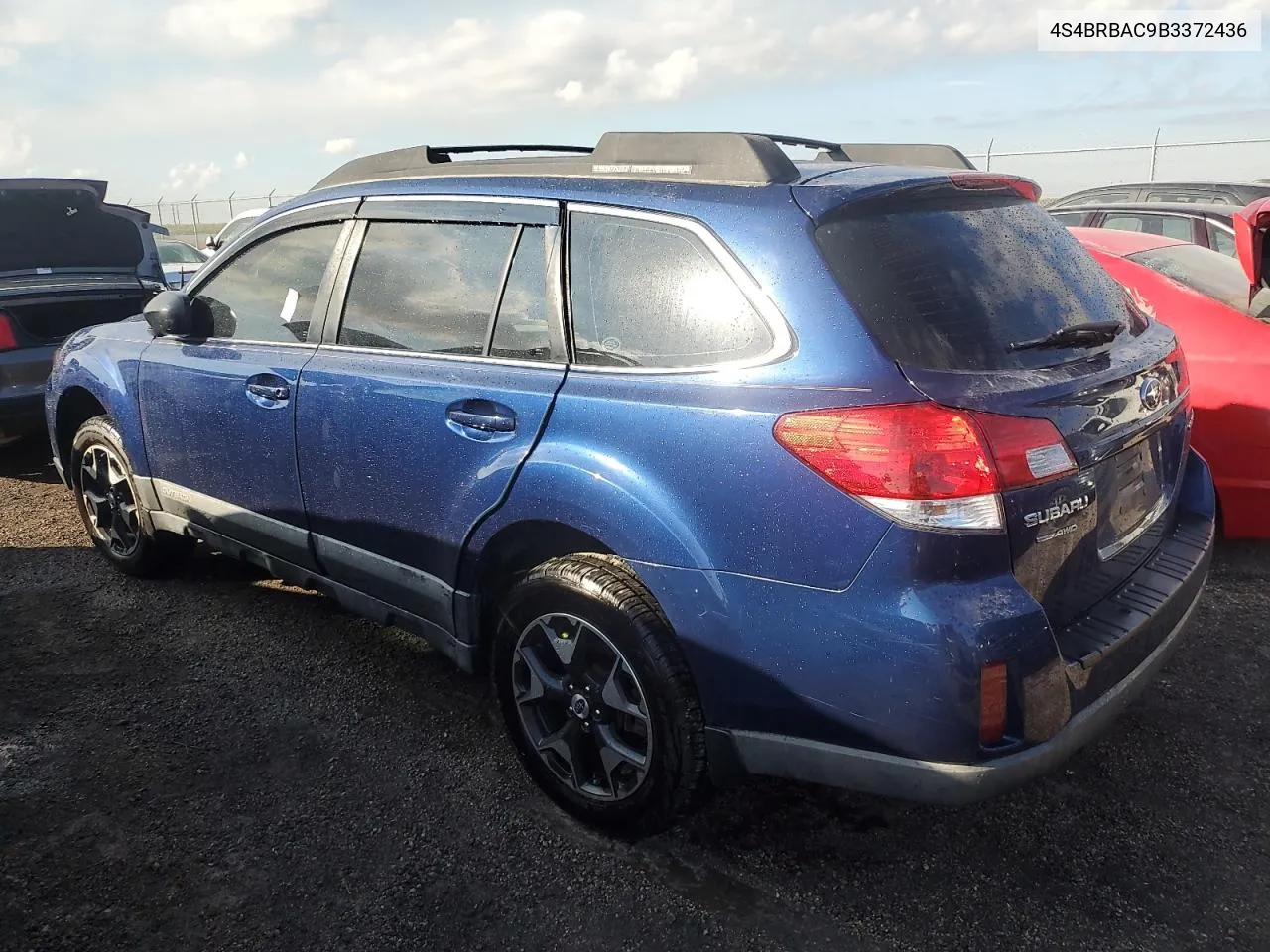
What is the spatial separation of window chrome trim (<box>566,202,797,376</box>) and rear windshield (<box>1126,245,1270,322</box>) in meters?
3.07

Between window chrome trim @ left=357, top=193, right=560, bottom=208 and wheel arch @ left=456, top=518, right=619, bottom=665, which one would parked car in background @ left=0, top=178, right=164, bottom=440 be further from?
wheel arch @ left=456, top=518, right=619, bottom=665

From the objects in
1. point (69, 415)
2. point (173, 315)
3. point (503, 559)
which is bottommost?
point (503, 559)

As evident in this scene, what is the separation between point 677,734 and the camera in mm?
2416

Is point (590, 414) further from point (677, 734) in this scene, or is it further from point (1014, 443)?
point (1014, 443)

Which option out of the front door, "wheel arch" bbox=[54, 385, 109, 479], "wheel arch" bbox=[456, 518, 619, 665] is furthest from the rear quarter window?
"wheel arch" bbox=[54, 385, 109, 479]

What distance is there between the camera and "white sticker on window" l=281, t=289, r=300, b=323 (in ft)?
11.5

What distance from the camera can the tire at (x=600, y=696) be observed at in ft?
7.93

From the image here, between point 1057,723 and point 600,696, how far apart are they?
1122 mm

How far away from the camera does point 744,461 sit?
7.15 ft

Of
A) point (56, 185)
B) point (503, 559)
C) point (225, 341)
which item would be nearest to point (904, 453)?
point (503, 559)

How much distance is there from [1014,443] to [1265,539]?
3.37 m

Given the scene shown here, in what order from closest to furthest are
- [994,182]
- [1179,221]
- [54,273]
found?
1. [994,182]
2. [54,273]
3. [1179,221]

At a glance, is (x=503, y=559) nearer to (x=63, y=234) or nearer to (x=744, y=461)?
(x=744, y=461)

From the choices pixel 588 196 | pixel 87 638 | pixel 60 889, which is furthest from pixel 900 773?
pixel 87 638
